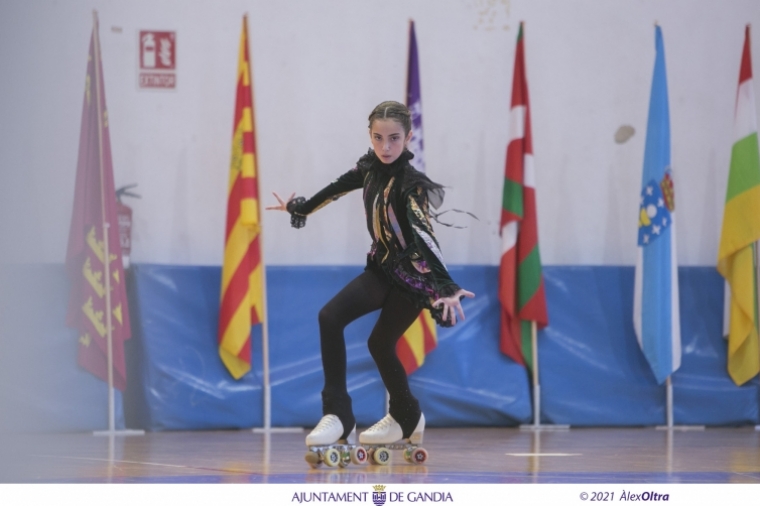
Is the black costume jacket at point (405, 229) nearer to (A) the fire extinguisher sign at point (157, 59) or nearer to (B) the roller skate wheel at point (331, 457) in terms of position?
(B) the roller skate wheel at point (331, 457)

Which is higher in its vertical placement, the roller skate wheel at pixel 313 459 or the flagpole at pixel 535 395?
the roller skate wheel at pixel 313 459

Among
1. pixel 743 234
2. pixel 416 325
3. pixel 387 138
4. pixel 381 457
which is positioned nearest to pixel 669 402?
pixel 743 234

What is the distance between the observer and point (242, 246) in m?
6.20

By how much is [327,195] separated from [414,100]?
2213mm

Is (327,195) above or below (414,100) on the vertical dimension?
below

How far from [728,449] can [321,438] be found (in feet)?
7.32

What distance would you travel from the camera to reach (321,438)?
3.70 m

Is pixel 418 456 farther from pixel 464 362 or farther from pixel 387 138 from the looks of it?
pixel 464 362

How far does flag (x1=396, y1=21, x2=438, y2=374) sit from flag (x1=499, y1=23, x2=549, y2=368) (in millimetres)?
517

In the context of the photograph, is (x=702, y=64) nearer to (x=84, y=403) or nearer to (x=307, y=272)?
(x=307, y=272)

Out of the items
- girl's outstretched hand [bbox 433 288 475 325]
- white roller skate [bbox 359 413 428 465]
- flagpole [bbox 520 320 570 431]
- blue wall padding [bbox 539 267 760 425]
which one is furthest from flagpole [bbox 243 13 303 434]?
girl's outstretched hand [bbox 433 288 475 325]

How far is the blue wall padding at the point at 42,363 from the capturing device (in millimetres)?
5840

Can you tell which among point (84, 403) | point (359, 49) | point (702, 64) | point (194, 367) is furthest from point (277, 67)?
point (702, 64)

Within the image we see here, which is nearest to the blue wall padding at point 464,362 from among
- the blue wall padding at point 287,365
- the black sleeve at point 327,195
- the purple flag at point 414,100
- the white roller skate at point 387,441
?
the blue wall padding at point 287,365
